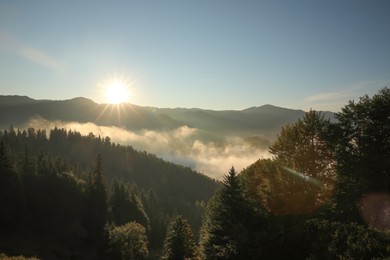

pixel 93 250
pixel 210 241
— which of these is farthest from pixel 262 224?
pixel 93 250

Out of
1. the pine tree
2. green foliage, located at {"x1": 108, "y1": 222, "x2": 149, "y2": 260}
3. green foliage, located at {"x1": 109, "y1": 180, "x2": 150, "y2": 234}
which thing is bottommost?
green foliage, located at {"x1": 109, "y1": 180, "x2": 150, "y2": 234}

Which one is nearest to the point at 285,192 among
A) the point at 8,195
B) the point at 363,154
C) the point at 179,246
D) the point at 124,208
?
the point at 363,154

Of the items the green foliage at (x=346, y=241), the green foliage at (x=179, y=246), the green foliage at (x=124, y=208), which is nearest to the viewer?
the green foliage at (x=346, y=241)

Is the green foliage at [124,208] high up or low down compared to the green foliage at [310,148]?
down

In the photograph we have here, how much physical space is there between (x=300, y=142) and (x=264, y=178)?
7166 mm

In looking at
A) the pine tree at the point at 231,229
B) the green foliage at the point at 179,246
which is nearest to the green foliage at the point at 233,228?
the pine tree at the point at 231,229

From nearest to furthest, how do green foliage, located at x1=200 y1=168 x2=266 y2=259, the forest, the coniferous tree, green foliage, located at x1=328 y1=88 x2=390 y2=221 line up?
1. the forest
2. green foliage, located at x1=200 y1=168 x2=266 y2=259
3. green foliage, located at x1=328 y1=88 x2=390 y2=221
4. the coniferous tree

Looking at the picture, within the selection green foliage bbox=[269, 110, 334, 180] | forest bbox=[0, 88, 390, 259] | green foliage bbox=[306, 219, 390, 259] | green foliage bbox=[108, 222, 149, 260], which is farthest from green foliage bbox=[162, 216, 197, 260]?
green foliage bbox=[108, 222, 149, 260]

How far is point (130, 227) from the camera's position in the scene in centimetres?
7456

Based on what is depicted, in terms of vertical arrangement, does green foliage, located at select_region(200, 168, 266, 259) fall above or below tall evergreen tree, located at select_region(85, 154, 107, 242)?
above

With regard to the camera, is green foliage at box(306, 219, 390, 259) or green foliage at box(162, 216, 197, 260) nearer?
green foliage at box(306, 219, 390, 259)

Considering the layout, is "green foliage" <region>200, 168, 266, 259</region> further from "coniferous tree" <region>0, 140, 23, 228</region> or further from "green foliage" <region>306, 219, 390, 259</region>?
"coniferous tree" <region>0, 140, 23, 228</region>

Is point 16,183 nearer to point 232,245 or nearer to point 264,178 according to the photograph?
point 264,178

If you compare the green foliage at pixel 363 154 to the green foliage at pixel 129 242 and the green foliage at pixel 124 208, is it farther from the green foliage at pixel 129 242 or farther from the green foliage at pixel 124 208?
the green foliage at pixel 124 208
